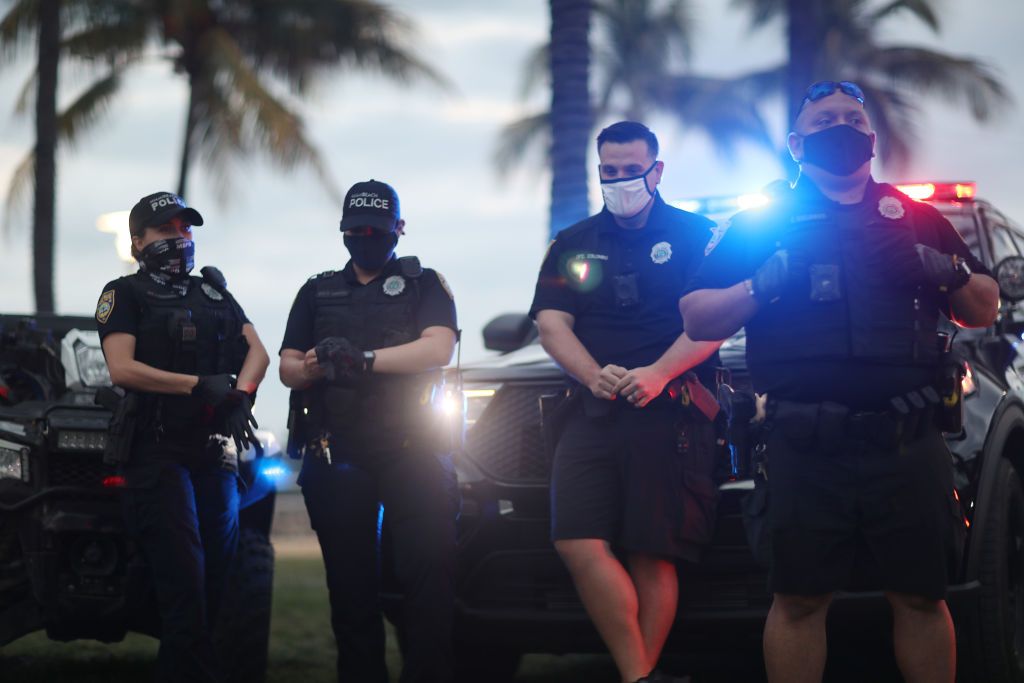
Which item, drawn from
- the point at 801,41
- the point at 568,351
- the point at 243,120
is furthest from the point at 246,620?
the point at 243,120

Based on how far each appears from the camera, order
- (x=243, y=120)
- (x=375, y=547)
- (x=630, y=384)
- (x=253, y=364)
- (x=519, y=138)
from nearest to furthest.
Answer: (x=630, y=384) < (x=375, y=547) < (x=253, y=364) < (x=243, y=120) < (x=519, y=138)

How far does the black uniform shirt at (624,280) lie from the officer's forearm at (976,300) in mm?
1019

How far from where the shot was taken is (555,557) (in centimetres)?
544

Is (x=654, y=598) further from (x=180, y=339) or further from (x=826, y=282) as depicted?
(x=180, y=339)

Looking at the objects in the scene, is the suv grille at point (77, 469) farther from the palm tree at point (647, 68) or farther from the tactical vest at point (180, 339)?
the palm tree at point (647, 68)

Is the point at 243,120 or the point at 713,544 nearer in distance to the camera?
the point at 713,544

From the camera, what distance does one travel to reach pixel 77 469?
589cm

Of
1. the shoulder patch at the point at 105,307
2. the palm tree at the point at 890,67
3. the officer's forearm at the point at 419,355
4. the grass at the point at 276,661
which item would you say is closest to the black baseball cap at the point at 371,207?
the officer's forearm at the point at 419,355

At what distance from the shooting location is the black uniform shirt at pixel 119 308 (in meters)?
5.55

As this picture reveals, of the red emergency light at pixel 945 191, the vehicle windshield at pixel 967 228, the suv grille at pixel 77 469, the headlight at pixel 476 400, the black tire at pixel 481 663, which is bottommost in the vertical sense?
the black tire at pixel 481 663

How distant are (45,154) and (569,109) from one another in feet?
34.7

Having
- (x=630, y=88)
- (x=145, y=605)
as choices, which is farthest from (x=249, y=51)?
(x=145, y=605)

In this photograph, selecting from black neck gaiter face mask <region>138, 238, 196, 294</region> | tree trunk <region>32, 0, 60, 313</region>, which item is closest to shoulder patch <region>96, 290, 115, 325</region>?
black neck gaiter face mask <region>138, 238, 196, 294</region>

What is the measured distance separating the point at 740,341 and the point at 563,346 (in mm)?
1003
